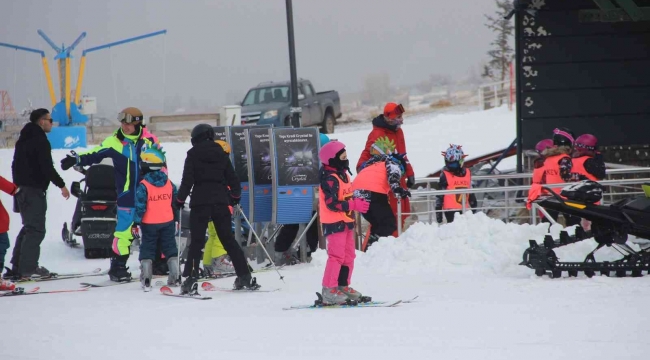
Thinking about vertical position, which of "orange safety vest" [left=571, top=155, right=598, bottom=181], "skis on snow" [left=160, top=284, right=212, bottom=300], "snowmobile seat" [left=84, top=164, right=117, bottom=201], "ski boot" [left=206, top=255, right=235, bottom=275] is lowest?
"ski boot" [left=206, top=255, right=235, bottom=275]

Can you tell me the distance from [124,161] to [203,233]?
1.48m

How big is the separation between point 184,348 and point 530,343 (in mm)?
2306

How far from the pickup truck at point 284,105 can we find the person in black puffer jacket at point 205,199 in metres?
17.6

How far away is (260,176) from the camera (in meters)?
12.5

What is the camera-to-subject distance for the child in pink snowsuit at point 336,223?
8.70m

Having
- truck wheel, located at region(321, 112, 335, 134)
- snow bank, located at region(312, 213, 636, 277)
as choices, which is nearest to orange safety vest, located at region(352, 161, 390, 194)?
snow bank, located at region(312, 213, 636, 277)

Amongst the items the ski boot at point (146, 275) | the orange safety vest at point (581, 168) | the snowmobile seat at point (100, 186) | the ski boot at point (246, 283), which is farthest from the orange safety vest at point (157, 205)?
the orange safety vest at point (581, 168)

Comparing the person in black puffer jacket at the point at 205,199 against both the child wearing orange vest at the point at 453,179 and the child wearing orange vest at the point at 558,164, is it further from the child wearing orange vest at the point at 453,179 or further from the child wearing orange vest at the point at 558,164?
the child wearing orange vest at the point at 453,179

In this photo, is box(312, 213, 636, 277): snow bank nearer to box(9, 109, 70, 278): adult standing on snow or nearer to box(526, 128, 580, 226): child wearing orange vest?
box(526, 128, 580, 226): child wearing orange vest

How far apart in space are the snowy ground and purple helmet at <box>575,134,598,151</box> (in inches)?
55.5

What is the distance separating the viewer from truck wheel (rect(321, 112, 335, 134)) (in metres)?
30.9

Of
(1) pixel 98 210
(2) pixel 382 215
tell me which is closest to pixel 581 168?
(2) pixel 382 215

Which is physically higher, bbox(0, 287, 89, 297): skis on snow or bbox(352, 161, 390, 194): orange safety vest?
bbox(352, 161, 390, 194): orange safety vest

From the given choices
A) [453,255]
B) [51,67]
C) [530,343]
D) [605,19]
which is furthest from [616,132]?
[51,67]
